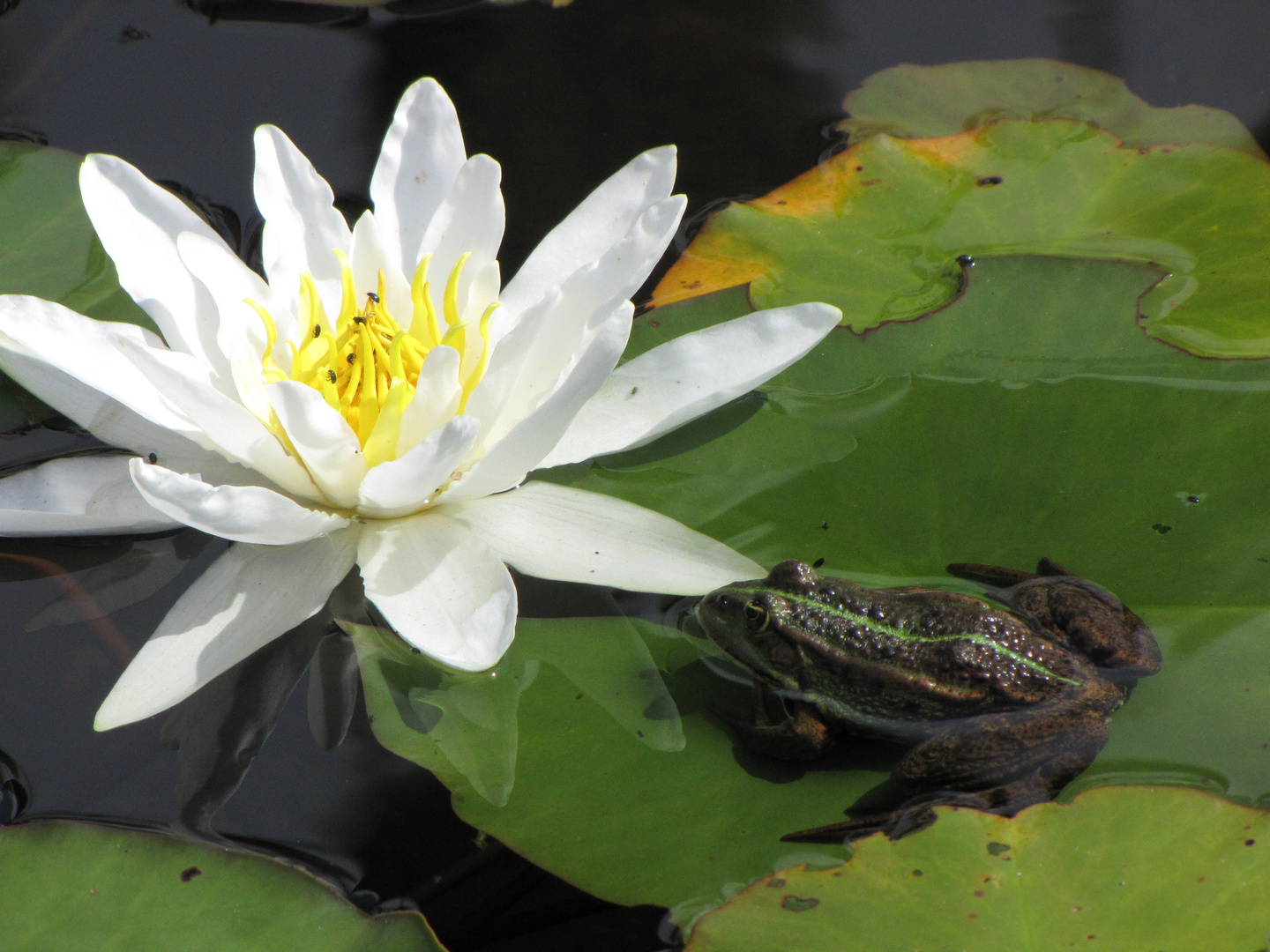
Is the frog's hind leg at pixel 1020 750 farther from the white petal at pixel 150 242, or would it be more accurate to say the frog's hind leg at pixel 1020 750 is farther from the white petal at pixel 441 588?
the white petal at pixel 150 242

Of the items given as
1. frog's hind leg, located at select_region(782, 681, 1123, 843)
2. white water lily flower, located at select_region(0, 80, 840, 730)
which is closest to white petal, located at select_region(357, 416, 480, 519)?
white water lily flower, located at select_region(0, 80, 840, 730)

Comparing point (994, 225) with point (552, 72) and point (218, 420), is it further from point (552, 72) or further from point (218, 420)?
point (218, 420)

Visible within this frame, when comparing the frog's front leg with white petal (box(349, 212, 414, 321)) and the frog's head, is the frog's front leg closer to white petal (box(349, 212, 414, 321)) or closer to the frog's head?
the frog's head

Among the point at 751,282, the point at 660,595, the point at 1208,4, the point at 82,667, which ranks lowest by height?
the point at 82,667

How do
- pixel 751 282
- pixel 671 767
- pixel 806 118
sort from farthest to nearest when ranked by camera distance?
1. pixel 806 118
2. pixel 751 282
3. pixel 671 767

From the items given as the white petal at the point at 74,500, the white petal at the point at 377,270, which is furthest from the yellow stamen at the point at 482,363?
the white petal at the point at 74,500

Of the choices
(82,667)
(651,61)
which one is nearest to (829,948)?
(82,667)

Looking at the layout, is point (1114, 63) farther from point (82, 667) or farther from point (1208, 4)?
point (82, 667)
